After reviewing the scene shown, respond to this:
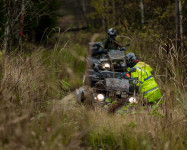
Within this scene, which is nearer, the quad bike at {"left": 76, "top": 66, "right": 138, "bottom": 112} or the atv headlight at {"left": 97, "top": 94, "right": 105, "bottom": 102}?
the quad bike at {"left": 76, "top": 66, "right": 138, "bottom": 112}

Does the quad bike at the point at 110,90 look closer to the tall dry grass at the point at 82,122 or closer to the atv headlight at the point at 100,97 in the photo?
the atv headlight at the point at 100,97

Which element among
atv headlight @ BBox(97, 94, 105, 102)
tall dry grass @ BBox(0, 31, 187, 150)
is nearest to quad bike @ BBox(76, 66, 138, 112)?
atv headlight @ BBox(97, 94, 105, 102)

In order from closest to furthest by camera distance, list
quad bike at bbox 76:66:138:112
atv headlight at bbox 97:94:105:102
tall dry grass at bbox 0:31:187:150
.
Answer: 1. tall dry grass at bbox 0:31:187:150
2. quad bike at bbox 76:66:138:112
3. atv headlight at bbox 97:94:105:102

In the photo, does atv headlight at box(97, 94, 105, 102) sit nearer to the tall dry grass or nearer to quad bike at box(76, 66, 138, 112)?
quad bike at box(76, 66, 138, 112)

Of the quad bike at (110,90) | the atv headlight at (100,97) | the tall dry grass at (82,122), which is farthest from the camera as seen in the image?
the atv headlight at (100,97)

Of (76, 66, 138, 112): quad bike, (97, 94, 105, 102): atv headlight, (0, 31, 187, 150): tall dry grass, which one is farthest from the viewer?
(97, 94, 105, 102): atv headlight

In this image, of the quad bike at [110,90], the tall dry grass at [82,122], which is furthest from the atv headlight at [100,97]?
the tall dry grass at [82,122]

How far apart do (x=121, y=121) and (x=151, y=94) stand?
5.71ft

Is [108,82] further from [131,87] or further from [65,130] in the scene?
[65,130]

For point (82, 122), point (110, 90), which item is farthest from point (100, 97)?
point (82, 122)

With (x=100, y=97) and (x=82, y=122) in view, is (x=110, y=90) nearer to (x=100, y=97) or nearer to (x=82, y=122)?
(x=100, y=97)

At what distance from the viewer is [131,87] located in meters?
5.67

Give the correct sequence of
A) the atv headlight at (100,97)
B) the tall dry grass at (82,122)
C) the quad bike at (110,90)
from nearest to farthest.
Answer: the tall dry grass at (82,122), the quad bike at (110,90), the atv headlight at (100,97)

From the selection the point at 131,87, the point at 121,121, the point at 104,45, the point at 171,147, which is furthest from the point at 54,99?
the point at 104,45
